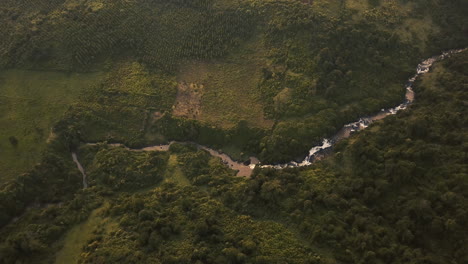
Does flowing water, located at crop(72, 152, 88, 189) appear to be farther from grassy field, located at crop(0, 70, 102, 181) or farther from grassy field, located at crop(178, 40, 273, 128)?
grassy field, located at crop(178, 40, 273, 128)

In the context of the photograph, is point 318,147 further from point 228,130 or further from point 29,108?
point 29,108

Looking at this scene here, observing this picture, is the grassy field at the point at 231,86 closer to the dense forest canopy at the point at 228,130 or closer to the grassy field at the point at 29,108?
the dense forest canopy at the point at 228,130

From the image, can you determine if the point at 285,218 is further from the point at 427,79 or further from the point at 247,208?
the point at 427,79

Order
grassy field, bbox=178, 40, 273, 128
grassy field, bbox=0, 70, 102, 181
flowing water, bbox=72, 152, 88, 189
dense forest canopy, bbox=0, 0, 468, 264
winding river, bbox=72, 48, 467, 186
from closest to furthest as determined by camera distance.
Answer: dense forest canopy, bbox=0, 0, 468, 264
grassy field, bbox=0, 70, 102, 181
flowing water, bbox=72, 152, 88, 189
winding river, bbox=72, 48, 467, 186
grassy field, bbox=178, 40, 273, 128

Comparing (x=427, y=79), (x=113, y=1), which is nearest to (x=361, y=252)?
(x=427, y=79)

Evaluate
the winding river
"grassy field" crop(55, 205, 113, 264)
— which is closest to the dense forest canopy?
"grassy field" crop(55, 205, 113, 264)

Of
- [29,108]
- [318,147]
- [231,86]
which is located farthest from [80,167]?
[318,147]
